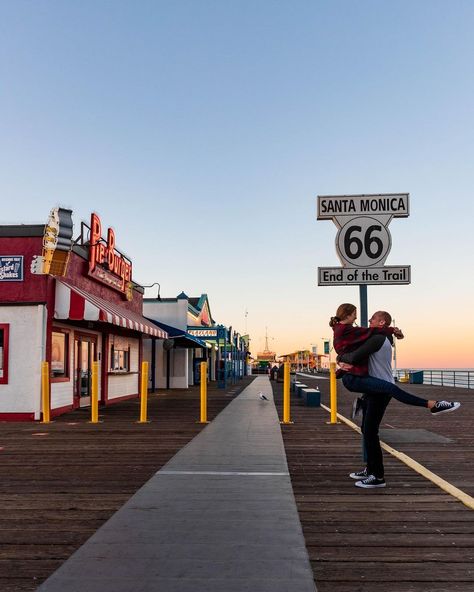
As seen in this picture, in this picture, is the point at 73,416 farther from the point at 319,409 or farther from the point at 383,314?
the point at 383,314

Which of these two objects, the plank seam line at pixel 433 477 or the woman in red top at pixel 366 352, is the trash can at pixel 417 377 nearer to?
the plank seam line at pixel 433 477

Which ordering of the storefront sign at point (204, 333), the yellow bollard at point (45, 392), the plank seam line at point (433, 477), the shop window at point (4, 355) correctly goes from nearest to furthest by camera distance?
the plank seam line at point (433, 477), the yellow bollard at point (45, 392), the shop window at point (4, 355), the storefront sign at point (204, 333)

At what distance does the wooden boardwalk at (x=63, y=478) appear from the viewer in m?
4.00

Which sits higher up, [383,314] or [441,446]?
[383,314]

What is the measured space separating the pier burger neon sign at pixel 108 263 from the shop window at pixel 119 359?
Result: 83.1 inches

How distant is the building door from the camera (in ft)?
53.4

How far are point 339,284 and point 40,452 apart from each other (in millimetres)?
5212

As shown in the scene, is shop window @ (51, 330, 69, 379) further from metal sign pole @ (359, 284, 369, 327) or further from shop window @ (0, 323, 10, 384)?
metal sign pole @ (359, 284, 369, 327)

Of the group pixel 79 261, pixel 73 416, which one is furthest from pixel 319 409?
pixel 79 261

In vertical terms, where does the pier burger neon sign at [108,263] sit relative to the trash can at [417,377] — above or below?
above

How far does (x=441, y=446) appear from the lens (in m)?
9.16

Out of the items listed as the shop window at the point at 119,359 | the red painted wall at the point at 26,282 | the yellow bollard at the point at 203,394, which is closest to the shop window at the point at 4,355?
the red painted wall at the point at 26,282

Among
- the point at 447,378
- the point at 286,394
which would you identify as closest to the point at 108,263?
the point at 286,394

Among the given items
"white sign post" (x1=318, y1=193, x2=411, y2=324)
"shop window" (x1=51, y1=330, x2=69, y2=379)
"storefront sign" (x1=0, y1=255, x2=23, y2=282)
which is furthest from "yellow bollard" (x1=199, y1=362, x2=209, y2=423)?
"white sign post" (x1=318, y1=193, x2=411, y2=324)
